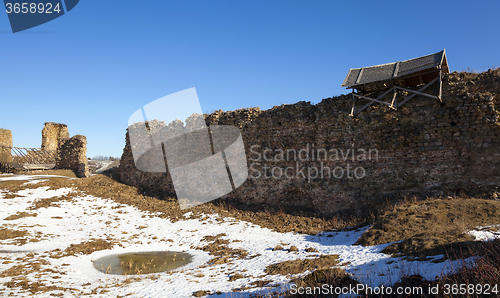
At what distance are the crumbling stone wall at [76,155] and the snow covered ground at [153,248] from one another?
535cm

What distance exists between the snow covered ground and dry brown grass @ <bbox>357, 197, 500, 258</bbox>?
2.11ft

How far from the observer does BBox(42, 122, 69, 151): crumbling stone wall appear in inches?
1007

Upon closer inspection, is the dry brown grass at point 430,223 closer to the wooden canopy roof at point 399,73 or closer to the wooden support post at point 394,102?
the wooden support post at point 394,102

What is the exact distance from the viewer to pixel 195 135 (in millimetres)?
16594

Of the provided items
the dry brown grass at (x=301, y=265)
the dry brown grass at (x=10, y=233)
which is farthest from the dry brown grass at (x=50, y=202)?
the dry brown grass at (x=301, y=265)

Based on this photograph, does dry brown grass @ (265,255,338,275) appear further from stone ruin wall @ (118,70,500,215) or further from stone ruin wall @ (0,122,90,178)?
stone ruin wall @ (0,122,90,178)

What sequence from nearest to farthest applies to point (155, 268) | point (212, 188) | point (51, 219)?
point (155, 268), point (51, 219), point (212, 188)

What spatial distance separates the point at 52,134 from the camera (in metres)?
26.2

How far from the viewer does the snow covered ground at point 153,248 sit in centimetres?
587

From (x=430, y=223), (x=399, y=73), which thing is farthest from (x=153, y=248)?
(x=399, y=73)

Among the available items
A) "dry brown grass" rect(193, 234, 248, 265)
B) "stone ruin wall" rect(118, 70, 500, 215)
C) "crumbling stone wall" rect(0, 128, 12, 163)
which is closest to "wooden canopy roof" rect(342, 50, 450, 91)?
"stone ruin wall" rect(118, 70, 500, 215)

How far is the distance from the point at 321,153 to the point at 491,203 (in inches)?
246

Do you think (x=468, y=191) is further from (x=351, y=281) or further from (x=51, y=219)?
(x=51, y=219)

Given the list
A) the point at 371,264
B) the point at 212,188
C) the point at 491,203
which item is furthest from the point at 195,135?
the point at 491,203
